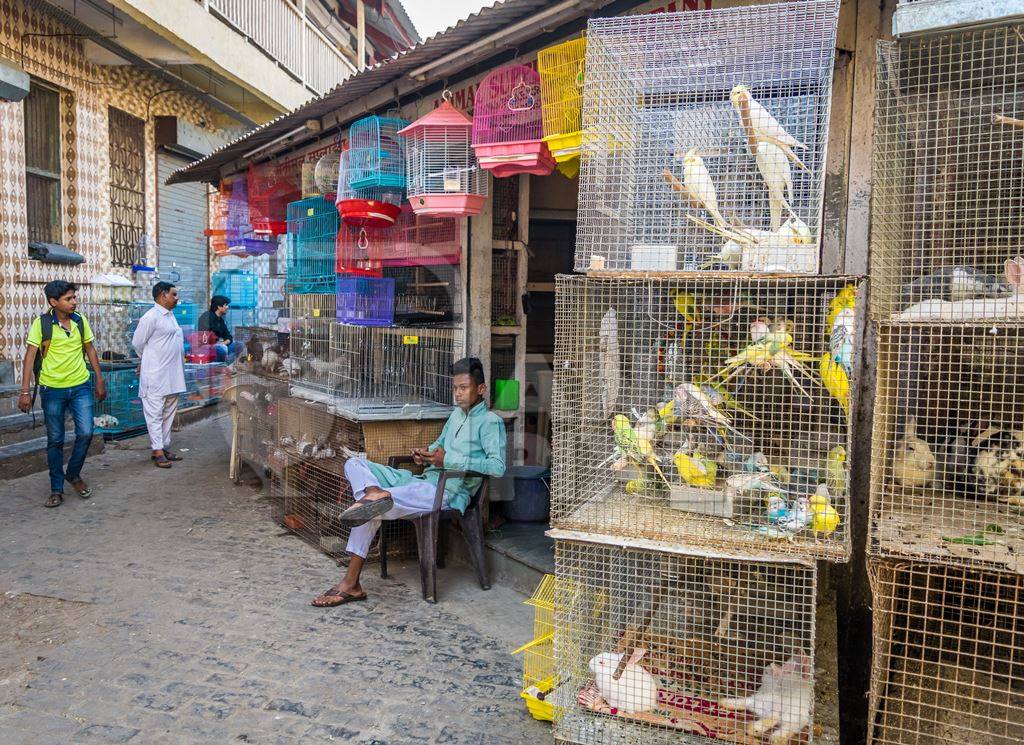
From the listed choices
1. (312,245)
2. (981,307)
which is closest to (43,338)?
(312,245)

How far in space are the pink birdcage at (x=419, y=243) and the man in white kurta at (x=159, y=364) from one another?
3.35m

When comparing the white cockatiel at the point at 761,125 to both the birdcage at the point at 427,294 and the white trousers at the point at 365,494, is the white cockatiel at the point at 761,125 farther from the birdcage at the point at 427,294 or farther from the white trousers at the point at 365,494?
the birdcage at the point at 427,294

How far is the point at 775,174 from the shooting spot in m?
2.97

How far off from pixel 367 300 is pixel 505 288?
113 centimetres

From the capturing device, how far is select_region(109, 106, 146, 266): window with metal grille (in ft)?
36.4

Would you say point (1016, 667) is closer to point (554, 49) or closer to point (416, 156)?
point (554, 49)

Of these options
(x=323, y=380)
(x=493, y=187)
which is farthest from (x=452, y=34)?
(x=323, y=380)

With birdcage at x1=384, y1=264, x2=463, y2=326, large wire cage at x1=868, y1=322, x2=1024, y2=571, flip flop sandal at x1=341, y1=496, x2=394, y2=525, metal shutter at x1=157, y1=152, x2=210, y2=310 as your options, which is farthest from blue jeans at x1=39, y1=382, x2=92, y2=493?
large wire cage at x1=868, y1=322, x2=1024, y2=571

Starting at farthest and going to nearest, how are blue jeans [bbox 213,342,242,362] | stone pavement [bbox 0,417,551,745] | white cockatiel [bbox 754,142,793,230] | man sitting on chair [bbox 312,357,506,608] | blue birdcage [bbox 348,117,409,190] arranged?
blue jeans [bbox 213,342,242,362] → blue birdcage [bbox 348,117,409,190] → man sitting on chair [bbox 312,357,506,608] → stone pavement [bbox 0,417,551,745] → white cockatiel [bbox 754,142,793,230]

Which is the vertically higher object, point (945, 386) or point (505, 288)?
point (505, 288)

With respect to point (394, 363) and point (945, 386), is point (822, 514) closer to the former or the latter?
point (945, 386)

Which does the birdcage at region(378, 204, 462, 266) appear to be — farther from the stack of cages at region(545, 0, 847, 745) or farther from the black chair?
the stack of cages at region(545, 0, 847, 745)

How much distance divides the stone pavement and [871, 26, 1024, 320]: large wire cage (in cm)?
254

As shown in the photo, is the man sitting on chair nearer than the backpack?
Yes
